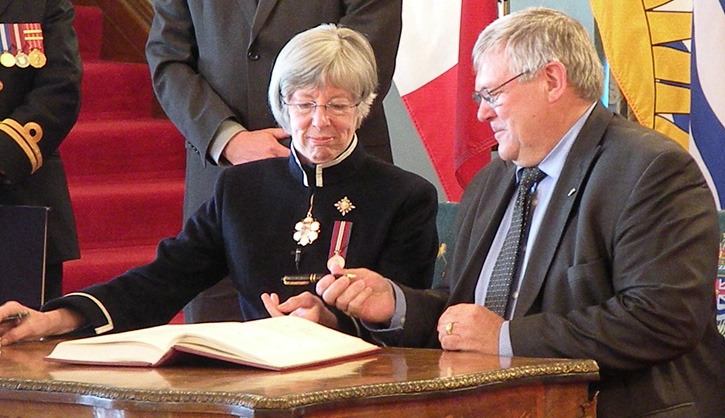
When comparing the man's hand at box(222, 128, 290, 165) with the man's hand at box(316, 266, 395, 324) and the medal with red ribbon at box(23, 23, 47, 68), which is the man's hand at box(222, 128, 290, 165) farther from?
the man's hand at box(316, 266, 395, 324)

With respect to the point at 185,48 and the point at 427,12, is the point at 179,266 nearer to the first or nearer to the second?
the point at 185,48

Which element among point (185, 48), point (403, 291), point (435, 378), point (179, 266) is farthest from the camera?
point (185, 48)

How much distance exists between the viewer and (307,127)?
283 centimetres

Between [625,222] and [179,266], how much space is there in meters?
1.05

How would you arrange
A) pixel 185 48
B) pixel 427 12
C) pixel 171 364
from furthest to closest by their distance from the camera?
pixel 427 12
pixel 185 48
pixel 171 364

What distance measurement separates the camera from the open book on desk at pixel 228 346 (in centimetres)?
190

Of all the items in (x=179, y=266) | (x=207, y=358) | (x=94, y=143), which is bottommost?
(x=94, y=143)

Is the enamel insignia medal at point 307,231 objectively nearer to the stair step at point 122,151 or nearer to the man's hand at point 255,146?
the man's hand at point 255,146

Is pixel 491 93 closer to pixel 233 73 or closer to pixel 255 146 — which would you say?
pixel 255 146

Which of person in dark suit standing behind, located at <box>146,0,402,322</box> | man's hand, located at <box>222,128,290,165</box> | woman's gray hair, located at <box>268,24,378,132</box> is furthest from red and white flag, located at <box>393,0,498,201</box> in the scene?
woman's gray hair, located at <box>268,24,378,132</box>

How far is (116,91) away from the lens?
18.7 ft

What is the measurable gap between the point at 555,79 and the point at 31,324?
3.56 feet

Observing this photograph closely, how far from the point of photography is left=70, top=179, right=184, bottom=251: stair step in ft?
16.5

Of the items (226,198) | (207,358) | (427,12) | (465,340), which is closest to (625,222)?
(465,340)
